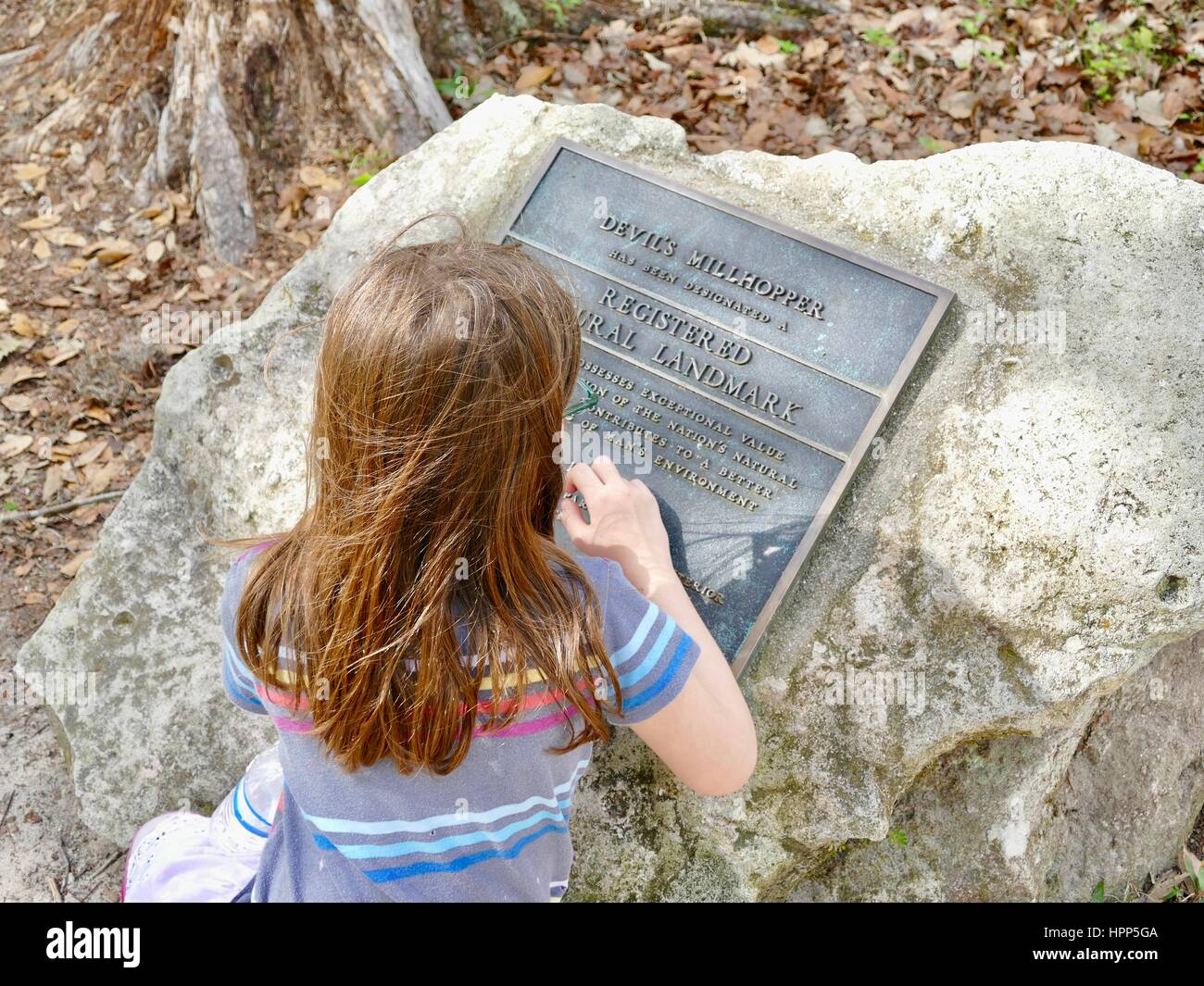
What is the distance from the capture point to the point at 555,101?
4773 millimetres

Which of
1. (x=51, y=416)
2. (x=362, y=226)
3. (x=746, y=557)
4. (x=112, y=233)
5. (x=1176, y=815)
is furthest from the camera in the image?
(x=112, y=233)

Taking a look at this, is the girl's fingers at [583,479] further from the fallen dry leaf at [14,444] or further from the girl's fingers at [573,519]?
the fallen dry leaf at [14,444]

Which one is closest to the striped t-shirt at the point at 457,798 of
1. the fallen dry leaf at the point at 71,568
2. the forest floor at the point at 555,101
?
the fallen dry leaf at the point at 71,568

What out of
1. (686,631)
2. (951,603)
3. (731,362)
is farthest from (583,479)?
(951,603)

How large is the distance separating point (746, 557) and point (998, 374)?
0.76 m

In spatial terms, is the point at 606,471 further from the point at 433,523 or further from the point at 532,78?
the point at 532,78

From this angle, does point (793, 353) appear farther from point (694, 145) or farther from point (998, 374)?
point (694, 145)

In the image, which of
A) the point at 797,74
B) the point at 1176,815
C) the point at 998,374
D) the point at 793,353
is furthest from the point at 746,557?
the point at 797,74

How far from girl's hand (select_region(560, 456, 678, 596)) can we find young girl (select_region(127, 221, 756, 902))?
362 mm

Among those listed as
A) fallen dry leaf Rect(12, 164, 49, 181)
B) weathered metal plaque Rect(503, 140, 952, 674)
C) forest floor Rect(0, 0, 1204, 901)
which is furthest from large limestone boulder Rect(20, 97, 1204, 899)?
fallen dry leaf Rect(12, 164, 49, 181)

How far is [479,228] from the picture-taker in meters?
3.04

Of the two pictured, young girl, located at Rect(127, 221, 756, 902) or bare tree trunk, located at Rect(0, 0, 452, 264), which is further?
bare tree trunk, located at Rect(0, 0, 452, 264)

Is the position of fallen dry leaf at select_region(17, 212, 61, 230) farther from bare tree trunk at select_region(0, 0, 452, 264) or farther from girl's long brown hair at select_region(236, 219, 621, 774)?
girl's long brown hair at select_region(236, 219, 621, 774)

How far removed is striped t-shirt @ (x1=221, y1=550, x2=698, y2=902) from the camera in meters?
1.71
